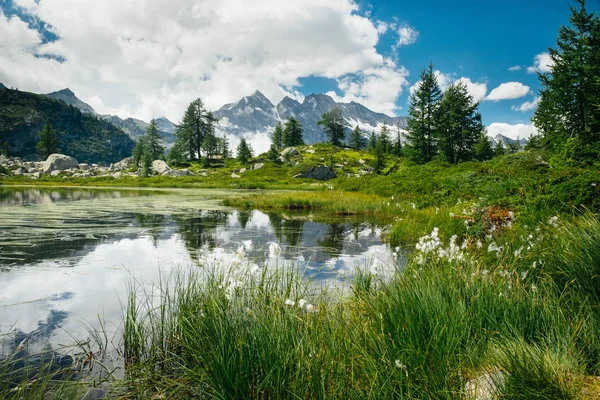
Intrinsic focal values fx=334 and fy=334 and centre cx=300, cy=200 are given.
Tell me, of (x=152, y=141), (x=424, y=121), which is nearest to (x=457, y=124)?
(x=424, y=121)

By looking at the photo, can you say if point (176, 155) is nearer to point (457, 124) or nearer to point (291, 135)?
point (291, 135)

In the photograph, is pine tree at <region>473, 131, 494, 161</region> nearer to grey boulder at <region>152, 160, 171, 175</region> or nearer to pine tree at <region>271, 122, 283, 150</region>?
pine tree at <region>271, 122, 283, 150</region>

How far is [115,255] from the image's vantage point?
8.81m

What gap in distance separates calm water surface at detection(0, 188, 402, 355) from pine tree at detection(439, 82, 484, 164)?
40.3m

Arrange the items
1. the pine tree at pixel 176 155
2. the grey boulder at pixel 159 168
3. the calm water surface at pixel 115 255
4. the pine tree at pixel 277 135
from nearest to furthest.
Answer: the calm water surface at pixel 115 255 → the grey boulder at pixel 159 168 → the pine tree at pixel 176 155 → the pine tree at pixel 277 135

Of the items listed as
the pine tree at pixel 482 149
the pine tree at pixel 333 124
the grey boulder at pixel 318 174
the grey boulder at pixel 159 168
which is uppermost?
the pine tree at pixel 333 124

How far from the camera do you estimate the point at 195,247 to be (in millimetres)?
9914

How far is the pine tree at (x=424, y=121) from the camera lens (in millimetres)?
50594

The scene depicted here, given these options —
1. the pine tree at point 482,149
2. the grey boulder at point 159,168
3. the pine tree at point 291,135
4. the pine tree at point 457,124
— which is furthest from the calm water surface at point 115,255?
the pine tree at point 291,135

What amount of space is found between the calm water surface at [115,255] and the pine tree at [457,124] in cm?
4028

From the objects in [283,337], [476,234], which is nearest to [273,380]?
[283,337]

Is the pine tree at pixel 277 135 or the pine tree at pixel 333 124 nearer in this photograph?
the pine tree at pixel 277 135

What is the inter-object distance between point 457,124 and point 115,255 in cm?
5140

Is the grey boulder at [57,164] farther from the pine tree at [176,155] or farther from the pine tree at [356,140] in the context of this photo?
the pine tree at [356,140]
